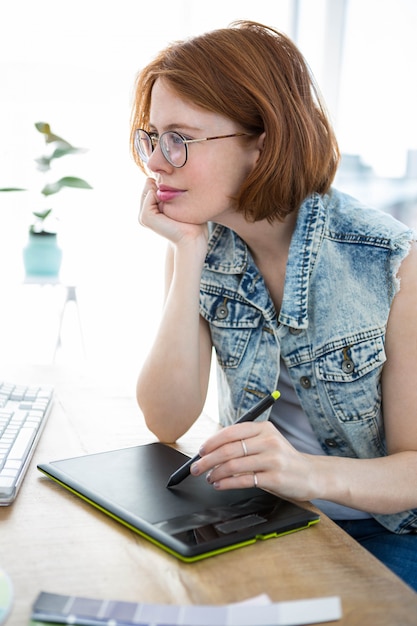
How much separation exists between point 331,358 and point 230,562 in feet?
1.60

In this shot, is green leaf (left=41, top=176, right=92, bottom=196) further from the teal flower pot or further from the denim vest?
the denim vest

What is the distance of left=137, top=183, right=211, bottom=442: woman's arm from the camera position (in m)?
1.19

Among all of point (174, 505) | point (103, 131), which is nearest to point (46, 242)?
point (103, 131)

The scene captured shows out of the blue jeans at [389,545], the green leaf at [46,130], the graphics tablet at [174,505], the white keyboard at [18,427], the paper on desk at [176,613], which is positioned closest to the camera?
the paper on desk at [176,613]

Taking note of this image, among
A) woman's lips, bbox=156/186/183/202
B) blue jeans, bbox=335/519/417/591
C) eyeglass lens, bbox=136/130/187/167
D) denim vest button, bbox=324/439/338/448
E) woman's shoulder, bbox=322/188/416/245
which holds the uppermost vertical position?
eyeglass lens, bbox=136/130/187/167

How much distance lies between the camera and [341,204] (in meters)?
1.21

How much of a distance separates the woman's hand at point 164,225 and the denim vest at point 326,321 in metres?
0.08

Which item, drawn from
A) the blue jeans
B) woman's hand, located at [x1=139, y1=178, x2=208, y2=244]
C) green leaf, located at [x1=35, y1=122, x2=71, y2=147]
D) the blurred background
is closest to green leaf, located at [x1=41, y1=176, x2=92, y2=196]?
green leaf, located at [x1=35, y1=122, x2=71, y2=147]

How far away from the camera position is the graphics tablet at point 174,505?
0.72 metres

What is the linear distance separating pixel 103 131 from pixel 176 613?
11.1ft

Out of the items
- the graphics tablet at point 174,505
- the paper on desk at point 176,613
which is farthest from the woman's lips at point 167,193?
the paper on desk at point 176,613

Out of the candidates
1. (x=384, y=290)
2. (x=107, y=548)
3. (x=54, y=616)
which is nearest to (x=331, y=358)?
(x=384, y=290)

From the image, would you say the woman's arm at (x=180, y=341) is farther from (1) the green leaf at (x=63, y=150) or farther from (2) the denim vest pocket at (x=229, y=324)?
(1) the green leaf at (x=63, y=150)

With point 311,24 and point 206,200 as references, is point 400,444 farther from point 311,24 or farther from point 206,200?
point 311,24
